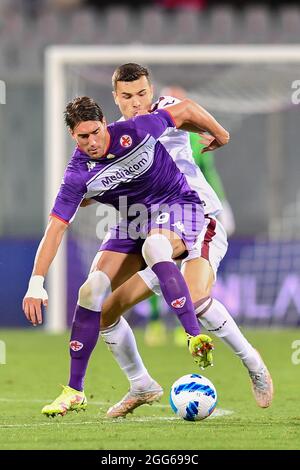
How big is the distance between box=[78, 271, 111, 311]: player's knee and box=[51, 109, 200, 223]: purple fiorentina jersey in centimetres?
37

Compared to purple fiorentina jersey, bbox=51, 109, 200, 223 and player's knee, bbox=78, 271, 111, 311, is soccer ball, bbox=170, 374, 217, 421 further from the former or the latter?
purple fiorentina jersey, bbox=51, 109, 200, 223

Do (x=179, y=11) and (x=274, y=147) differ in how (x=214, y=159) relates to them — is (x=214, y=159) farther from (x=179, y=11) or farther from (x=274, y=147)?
(x=179, y=11)

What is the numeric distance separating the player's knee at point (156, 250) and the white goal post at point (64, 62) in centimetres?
663

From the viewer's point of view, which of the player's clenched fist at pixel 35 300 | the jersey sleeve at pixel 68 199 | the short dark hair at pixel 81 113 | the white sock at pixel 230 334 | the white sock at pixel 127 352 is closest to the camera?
the player's clenched fist at pixel 35 300

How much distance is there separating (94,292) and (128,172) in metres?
0.65

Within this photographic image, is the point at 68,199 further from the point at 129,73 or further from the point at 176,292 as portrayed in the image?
the point at 129,73

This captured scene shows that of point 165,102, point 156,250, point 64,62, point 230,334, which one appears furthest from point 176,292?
point 64,62

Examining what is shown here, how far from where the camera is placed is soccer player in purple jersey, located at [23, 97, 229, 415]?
20.0ft

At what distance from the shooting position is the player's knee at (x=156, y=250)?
6121mm

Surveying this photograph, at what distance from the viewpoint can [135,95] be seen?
22.7 ft

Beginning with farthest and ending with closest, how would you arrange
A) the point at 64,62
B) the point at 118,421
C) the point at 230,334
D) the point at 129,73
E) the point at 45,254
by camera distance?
the point at 64,62 < the point at 129,73 < the point at 230,334 < the point at 118,421 < the point at 45,254

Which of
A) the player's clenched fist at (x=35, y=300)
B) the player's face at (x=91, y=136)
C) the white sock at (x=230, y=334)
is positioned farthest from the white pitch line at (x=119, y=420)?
the player's face at (x=91, y=136)

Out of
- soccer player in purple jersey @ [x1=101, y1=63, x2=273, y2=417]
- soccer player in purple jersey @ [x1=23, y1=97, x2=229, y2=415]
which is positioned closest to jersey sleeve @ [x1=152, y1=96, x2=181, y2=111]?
soccer player in purple jersey @ [x1=101, y1=63, x2=273, y2=417]

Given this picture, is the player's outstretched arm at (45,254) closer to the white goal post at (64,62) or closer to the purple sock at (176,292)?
the purple sock at (176,292)
